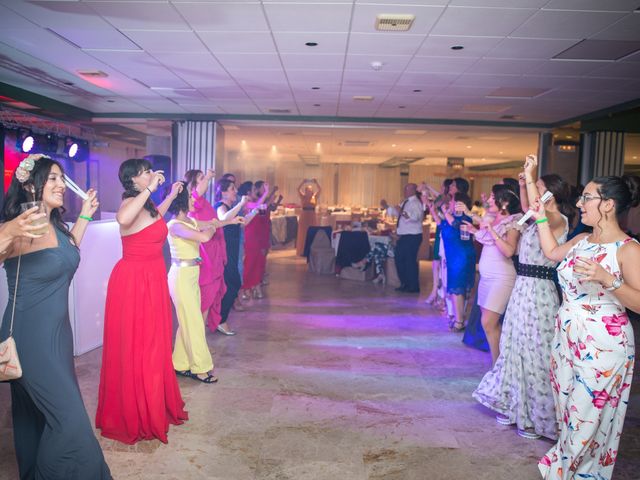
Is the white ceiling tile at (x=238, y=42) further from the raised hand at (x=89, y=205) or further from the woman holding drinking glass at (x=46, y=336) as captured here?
the woman holding drinking glass at (x=46, y=336)

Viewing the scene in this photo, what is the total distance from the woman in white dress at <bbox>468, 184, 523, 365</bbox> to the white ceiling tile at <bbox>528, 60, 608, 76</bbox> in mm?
Result: 2023

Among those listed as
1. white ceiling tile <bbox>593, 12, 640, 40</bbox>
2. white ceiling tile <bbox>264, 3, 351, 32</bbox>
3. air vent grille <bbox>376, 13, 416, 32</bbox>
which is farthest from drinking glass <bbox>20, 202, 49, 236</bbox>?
white ceiling tile <bbox>593, 12, 640, 40</bbox>

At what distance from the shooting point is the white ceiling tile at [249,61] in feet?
17.2

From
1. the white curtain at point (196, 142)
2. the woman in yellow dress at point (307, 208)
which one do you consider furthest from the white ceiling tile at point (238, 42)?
the woman in yellow dress at point (307, 208)

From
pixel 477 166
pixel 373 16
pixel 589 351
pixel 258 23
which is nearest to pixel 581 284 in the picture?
pixel 589 351

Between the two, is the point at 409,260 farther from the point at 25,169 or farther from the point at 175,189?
the point at 25,169

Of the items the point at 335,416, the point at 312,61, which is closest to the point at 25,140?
the point at 312,61

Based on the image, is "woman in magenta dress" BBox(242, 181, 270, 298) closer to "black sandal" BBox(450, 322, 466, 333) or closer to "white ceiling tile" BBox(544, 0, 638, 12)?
"black sandal" BBox(450, 322, 466, 333)

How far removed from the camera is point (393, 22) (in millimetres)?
4105

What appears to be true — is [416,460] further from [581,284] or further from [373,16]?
[373,16]

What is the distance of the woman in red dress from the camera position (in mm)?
2914

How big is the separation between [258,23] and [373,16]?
92 centimetres

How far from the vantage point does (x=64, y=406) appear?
2.12m

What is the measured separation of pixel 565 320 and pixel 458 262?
3.14m
